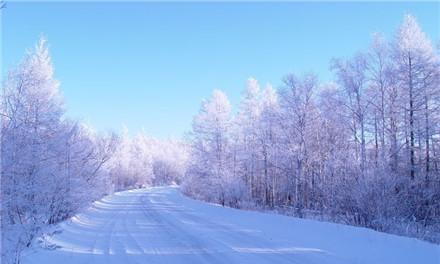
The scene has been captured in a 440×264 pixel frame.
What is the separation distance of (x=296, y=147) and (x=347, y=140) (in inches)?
199

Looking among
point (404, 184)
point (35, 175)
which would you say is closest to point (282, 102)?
point (404, 184)

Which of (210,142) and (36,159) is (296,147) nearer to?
(210,142)

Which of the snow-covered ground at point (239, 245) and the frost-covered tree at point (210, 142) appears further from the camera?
the frost-covered tree at point (210, 142)

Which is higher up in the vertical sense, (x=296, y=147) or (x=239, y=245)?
(x=296, y=147)

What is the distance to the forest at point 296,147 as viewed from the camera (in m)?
8.95

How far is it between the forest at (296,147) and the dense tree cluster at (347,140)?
0.28ft

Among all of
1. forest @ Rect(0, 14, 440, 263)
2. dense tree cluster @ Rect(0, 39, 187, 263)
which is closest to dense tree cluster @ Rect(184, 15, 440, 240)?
forest @ Rect(0, 14, 440, 263)

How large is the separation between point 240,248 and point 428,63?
782 inches

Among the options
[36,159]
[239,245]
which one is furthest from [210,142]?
[36,159]

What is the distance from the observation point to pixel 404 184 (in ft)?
68.8

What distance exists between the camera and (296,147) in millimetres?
28312

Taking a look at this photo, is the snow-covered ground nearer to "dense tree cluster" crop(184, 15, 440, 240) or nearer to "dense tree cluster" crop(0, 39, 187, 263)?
"dense tree cluster" crop(0, 39, 187, 263)

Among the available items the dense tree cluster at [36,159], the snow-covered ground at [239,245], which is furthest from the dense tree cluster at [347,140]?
the dense tree cluster at [36,159]

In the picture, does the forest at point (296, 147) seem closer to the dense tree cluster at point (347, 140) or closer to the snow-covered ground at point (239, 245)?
the dense tree cluster at point (347, 140)
